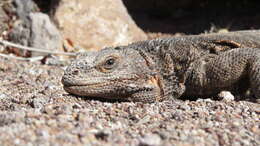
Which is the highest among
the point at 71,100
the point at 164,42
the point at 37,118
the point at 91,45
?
the point at 91,45

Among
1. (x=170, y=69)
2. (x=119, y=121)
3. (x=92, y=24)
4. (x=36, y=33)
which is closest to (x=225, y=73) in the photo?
(x=170, y=69)

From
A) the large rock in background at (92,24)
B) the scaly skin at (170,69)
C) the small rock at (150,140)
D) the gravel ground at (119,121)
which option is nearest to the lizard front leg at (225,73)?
the scaly skin at (170,69)

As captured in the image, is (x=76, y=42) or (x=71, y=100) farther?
(x=76, y=42)

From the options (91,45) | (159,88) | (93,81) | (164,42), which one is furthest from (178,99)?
(91,45)

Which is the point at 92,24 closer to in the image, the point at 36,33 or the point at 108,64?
the point at 36,33

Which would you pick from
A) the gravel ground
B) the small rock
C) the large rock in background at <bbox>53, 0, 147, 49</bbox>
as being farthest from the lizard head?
the large rock in background at <bbox>53, 0, 147, 49</bbox>

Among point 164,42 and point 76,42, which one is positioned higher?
point 76,42

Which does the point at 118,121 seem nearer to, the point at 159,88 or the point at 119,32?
the point at 159,88

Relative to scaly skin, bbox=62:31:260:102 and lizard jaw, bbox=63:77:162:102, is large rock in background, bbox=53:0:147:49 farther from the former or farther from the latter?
lizard jaw, bbox=63:77:162:102

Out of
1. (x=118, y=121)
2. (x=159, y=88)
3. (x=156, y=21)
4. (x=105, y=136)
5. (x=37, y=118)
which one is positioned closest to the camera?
(x=105, y=136)
